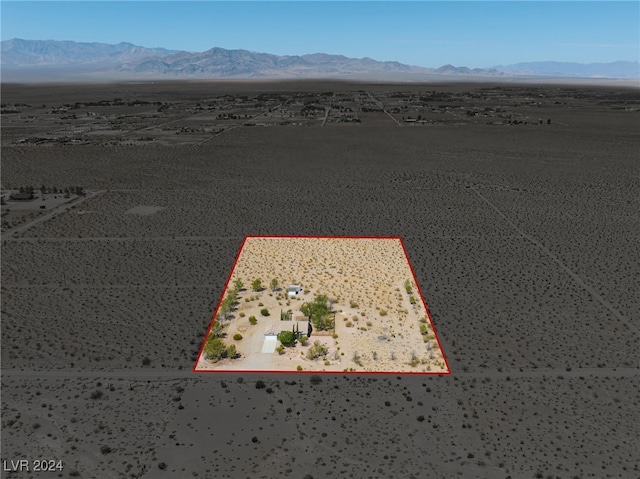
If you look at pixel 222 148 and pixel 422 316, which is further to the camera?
pixel 222 148

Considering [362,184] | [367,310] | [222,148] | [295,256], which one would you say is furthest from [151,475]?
[222,148]

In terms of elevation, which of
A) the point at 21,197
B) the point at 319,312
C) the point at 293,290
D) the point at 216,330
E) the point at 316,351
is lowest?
the point at 316,351

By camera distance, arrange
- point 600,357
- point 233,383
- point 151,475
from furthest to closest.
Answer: point 600,357 → point 233,383 → point 151,475

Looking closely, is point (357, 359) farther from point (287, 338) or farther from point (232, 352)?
point (232, 352)

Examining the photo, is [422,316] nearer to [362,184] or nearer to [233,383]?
[233,383]

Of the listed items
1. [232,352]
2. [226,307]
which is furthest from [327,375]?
[226,307]

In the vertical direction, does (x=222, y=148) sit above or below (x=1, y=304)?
above

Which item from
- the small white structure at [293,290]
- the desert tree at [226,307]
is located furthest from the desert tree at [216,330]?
the small white structure at [293,290]
